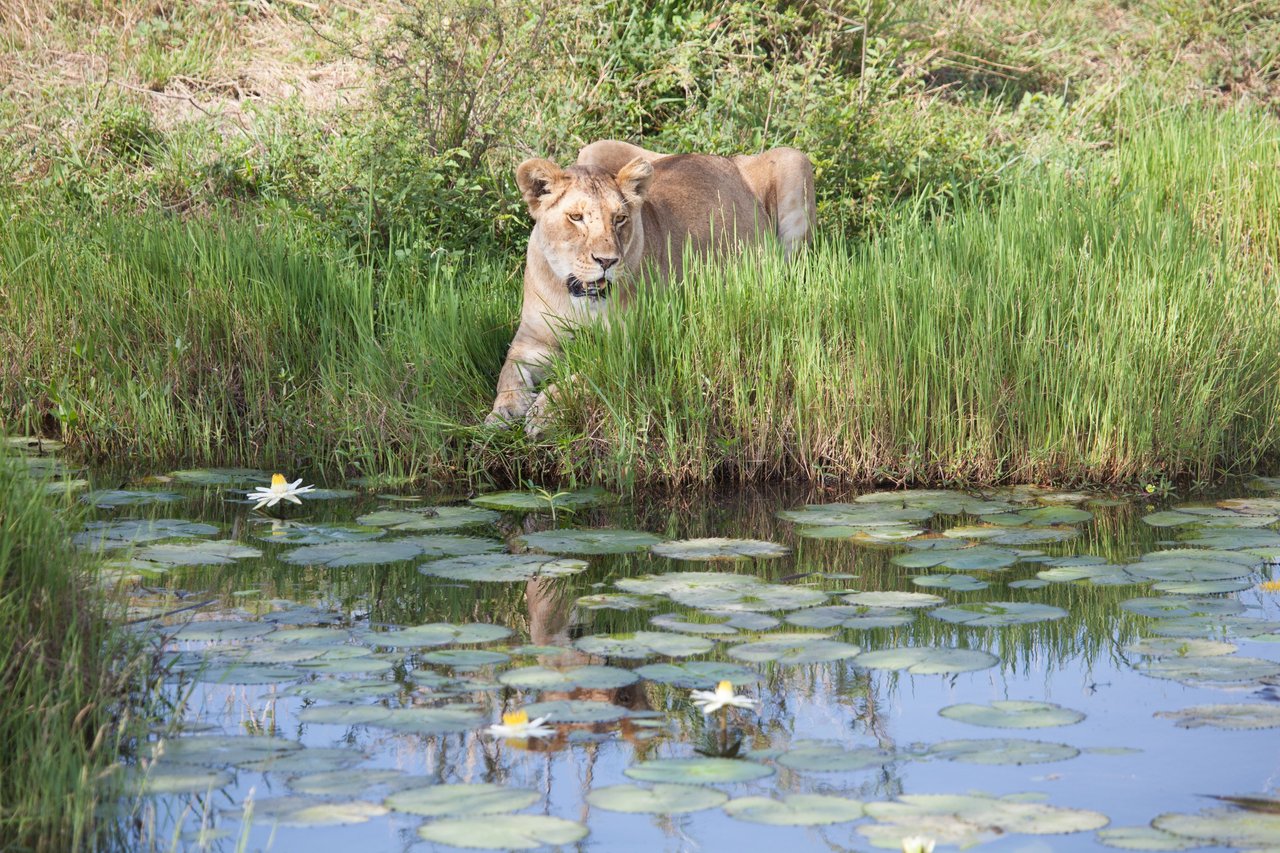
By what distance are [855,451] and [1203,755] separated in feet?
9.96

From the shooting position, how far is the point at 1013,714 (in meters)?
3.82

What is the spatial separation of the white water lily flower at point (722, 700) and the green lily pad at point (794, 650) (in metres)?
0.33

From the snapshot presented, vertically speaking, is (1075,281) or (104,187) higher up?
(104,187)

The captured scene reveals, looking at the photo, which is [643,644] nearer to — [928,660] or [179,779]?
[928,660]

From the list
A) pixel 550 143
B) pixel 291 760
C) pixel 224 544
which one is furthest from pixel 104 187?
pixel 291 760

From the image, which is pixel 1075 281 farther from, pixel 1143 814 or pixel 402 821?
pixel 402 821

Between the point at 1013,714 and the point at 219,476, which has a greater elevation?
the point at 219,476

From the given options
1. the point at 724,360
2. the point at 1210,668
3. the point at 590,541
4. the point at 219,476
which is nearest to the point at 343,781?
the point at 590,541

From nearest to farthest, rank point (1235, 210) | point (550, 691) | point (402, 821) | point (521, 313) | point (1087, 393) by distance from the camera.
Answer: point (402, 821)
point (550, 691)
point (1087, 393)
point (521, 313)
point (1235, 210)

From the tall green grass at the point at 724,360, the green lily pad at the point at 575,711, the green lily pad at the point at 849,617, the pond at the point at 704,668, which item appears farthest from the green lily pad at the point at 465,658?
the tall green grass at the point at 724,360

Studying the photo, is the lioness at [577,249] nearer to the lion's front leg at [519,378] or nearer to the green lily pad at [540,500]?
the lion's front leg at [519,378]

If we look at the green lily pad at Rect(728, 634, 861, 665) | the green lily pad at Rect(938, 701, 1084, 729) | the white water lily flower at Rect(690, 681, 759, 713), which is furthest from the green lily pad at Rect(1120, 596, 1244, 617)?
the white water lily flower at Rect(690, 681, 759, 713)

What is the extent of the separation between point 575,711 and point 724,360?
9.63 feet

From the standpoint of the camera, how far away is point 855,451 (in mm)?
6531
